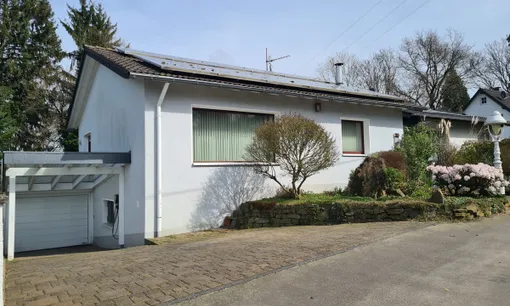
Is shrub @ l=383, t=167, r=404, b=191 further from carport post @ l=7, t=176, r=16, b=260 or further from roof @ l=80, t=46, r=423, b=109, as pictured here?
carport post @ l=7, t=176, r=16, b=260

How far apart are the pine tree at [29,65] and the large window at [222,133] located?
1869 centimetres

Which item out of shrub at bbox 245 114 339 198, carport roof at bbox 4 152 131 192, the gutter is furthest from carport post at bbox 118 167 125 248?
shrub at bbox 245 114 339 198

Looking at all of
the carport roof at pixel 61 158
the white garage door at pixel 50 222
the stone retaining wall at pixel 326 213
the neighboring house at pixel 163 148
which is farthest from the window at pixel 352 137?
the white garage door at pixel 50 222

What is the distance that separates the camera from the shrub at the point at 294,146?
9273 mm

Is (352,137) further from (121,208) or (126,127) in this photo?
(121,208)

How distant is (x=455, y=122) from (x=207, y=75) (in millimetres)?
13697

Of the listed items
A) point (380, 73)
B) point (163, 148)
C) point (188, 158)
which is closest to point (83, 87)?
point (163, 148)

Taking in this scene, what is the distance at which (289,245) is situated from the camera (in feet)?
21.4

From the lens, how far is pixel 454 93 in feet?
137

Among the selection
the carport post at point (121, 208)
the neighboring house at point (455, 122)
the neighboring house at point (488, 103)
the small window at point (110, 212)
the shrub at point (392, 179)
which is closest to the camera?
the shrub at point (392, 179)

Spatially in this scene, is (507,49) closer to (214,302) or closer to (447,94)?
(447,94)

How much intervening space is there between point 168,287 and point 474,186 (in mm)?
8246

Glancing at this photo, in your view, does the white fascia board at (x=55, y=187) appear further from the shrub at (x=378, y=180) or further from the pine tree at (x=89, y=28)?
the pine tree at (x=89, y=28)

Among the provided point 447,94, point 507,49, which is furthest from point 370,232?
point 507,49
